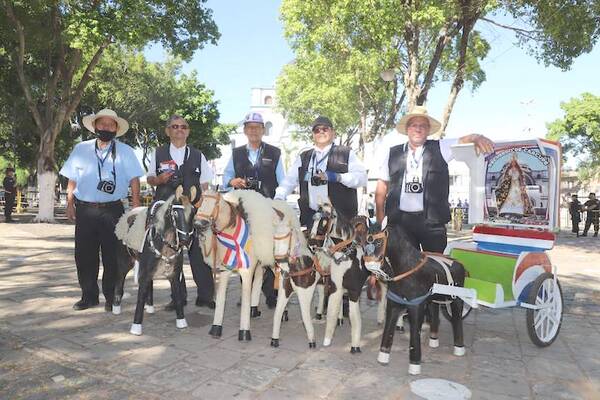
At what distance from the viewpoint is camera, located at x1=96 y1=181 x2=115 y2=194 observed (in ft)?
17.6

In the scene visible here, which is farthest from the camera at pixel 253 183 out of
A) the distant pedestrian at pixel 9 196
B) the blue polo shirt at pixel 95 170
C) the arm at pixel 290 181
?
the distant pedestrian at pixel 9 196

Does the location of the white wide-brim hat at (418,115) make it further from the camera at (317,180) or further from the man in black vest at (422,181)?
the camera at (317,180)

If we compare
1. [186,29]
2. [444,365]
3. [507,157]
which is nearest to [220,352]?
[444,365]

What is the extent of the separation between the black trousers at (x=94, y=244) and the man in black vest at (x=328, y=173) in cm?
219

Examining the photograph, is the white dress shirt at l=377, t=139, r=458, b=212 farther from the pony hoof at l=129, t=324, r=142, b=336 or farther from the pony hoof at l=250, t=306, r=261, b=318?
the pony hoof at l=129, t=324, r=142, b=336

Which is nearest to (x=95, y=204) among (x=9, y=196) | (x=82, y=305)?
(x=82, y=305)

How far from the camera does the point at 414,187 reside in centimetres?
450

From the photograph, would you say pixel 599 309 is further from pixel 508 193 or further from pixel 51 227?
pixel 51 227

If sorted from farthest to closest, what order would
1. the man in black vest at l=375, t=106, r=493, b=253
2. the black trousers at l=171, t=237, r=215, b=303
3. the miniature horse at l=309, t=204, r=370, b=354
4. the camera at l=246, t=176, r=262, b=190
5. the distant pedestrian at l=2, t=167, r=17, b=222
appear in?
the distant pedestrian at l=2, t=167, r=17, b=222
the black trousers at l=171, t=237, r=215, b=303
the camera at l=246, t=176, r=262, b=190
the man in black vest at l=375, t=106, r=493, b=253
the miniature horse at l=309, t=204, r=370, b=354

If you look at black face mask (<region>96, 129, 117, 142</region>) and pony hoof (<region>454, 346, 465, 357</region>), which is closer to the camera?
pony hoof (<region>454, 346, 465, 357</region>)

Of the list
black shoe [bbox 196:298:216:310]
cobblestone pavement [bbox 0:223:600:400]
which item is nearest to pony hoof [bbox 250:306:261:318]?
cobblestone pavement [bbox 0:223:600:400]

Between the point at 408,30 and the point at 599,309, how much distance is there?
30.2ft

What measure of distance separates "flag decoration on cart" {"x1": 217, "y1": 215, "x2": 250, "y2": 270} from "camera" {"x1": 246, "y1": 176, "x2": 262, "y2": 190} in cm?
97

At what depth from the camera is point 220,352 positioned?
13.7 feet
